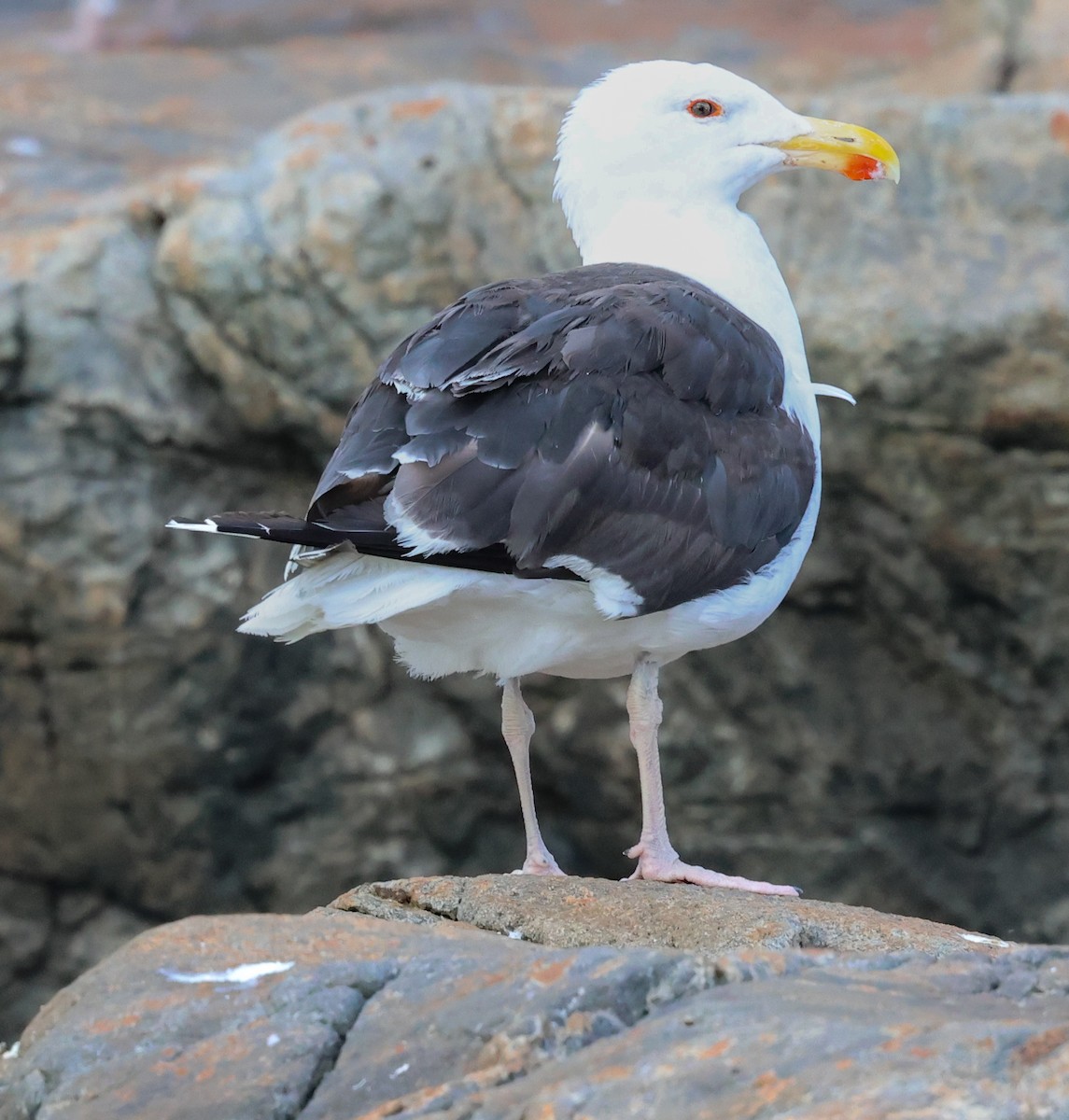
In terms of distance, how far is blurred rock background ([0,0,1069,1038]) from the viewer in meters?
6.85

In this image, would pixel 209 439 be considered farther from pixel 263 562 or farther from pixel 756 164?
pixel 756 164

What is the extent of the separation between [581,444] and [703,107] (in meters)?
1.50

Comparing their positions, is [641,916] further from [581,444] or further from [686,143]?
[686,143]

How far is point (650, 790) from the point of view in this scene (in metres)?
4.27

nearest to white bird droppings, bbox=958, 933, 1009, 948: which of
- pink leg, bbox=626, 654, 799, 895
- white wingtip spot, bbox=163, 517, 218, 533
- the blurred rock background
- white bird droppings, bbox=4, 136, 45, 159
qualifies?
pink leg, bbox=626, 654, 799, 895

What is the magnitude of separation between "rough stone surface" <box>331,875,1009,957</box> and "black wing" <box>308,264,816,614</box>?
66cm

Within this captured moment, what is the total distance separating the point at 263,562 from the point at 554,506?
376 cm

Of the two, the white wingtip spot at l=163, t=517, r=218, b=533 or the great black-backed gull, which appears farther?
the great black-backed gull

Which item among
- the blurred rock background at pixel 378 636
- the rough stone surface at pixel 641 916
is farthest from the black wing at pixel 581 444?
the blurred rock background at pixel 378 636

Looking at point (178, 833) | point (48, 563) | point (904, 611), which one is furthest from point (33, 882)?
point (904, 611)

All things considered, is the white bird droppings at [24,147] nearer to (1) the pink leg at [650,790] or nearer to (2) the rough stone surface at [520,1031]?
(1) the pink leg at [650,790]

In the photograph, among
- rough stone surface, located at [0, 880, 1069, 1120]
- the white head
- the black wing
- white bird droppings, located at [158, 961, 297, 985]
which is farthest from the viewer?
the white head

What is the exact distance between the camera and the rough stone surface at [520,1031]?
2.28 m

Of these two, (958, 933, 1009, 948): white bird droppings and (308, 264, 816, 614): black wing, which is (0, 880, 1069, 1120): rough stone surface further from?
(308, 264, 816, 614): black wing
